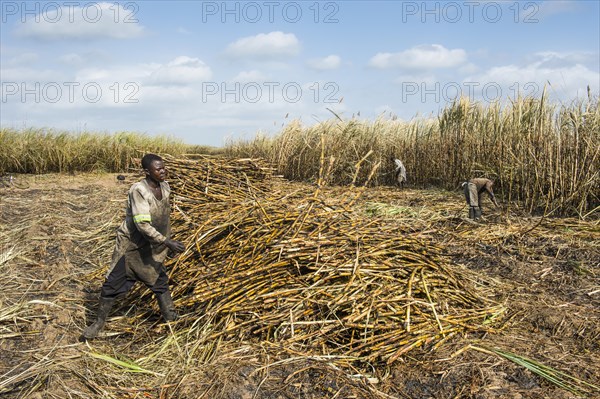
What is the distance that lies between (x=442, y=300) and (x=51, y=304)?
10.4ft

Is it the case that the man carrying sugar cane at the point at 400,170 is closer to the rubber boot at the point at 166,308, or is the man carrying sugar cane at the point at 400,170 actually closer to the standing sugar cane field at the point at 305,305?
the standing sugar cane field at the point at 305,305

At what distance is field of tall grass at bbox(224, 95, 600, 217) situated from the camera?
24.0 ft

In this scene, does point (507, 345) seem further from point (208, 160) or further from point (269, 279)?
point (208, 160)

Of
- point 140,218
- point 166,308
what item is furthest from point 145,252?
point 166,308

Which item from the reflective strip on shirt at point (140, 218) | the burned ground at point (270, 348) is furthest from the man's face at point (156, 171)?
the burned ground at point (270, 348)

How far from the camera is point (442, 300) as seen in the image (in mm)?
3629

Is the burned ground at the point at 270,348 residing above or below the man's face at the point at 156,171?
below

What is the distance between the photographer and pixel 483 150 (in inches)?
384

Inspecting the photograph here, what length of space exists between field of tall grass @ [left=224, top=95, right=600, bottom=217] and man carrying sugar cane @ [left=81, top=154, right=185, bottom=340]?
127 cm

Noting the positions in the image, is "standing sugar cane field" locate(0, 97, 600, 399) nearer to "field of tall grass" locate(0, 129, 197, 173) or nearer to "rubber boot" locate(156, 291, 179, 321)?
"rubber boot" locate(156, 291, 179, 321)

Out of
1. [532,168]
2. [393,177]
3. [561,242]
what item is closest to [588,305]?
[561,242]

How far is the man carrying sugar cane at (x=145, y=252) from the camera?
3.57 m

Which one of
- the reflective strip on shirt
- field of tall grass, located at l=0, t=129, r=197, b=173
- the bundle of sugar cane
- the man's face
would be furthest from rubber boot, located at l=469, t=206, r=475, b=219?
field of tall grass, located at l=0, t=129, r=197, b=173

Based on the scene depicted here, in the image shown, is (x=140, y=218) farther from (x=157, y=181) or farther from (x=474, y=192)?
(x=474, y=192)
